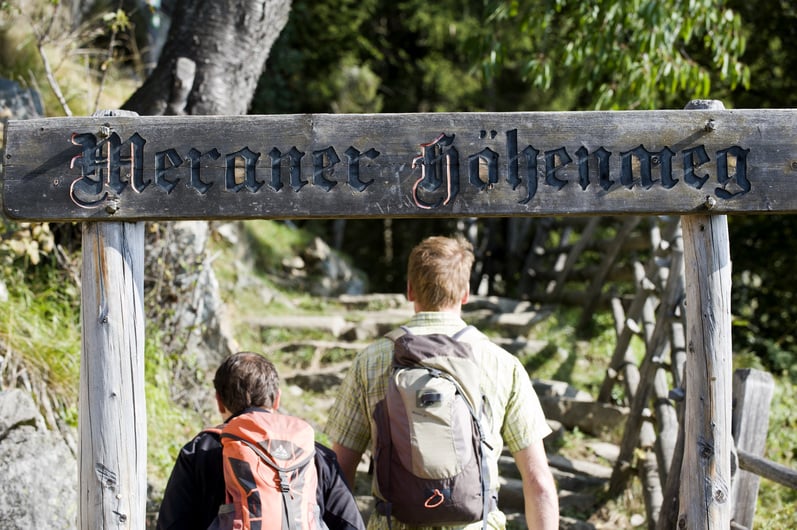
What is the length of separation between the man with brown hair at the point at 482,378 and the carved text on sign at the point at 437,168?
299 mm

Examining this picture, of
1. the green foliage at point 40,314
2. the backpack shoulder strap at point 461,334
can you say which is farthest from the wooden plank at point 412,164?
the green foliage at point 40,314

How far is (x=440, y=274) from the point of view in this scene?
2564 mm

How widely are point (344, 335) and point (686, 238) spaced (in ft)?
17.9

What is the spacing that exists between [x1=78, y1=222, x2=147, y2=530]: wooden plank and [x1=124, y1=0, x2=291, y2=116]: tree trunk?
2.68 metres

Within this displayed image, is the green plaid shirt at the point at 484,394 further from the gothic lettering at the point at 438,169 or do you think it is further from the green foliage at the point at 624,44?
the green foliage at the point at 624,44

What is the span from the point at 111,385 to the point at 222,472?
59 cm

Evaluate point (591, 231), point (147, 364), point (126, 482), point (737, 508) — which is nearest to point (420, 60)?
point (591, 231)

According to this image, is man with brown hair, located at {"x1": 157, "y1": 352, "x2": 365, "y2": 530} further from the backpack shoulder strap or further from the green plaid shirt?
the backpack shoulder strap

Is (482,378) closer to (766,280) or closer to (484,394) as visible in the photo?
(484,394)

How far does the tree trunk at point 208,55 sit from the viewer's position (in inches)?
208

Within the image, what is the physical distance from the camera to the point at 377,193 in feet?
9.18

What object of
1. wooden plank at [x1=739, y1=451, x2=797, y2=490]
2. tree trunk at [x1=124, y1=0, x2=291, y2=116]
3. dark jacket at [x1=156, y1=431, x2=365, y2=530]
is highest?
tree trunk at [x1=124, y1=0, x2=291, y2=116]

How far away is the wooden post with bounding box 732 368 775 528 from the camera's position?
4.13 meters

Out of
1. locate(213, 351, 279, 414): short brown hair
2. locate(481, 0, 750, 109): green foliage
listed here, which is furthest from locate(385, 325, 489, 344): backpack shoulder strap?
locate(481, 0, 750, 109): green foliage
